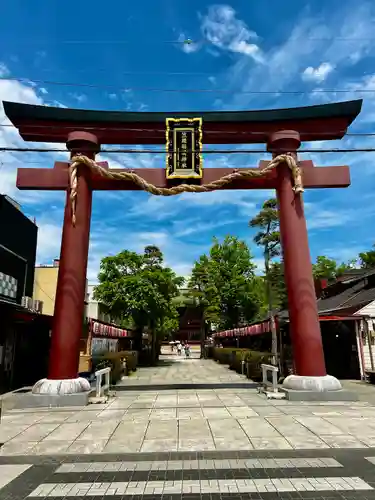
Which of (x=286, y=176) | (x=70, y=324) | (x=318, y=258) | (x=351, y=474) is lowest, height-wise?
(x=351, y=474)

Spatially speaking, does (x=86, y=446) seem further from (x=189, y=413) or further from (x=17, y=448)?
(x=189, y=413)

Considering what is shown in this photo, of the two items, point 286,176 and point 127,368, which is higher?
point 286,176

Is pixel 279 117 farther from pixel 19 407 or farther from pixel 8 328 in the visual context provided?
pixel 8 328

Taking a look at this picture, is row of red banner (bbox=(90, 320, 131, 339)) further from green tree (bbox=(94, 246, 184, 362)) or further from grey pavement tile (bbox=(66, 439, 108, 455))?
grey pavement tile (bbox=(66, 439, 108, 455))

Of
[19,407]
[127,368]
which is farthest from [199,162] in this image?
[127,368]

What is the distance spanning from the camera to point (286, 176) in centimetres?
1238

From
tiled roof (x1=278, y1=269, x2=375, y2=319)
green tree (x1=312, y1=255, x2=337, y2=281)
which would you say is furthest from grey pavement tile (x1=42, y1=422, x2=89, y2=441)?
green tree (x1=312, y1=255, x2=337, y2=281)

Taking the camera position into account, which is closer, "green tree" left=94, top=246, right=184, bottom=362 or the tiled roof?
the tiled roof

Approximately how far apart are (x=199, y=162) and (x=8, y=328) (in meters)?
9.78

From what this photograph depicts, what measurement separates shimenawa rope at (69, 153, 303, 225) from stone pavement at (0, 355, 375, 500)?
21.0 feet

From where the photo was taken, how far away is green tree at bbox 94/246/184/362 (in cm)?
2452

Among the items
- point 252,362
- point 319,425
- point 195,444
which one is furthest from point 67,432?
point 252,362

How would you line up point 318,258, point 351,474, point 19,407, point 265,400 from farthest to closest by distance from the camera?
point 318,258, point 265,400, point 19,407, point 351,474

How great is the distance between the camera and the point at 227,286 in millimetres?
37000
